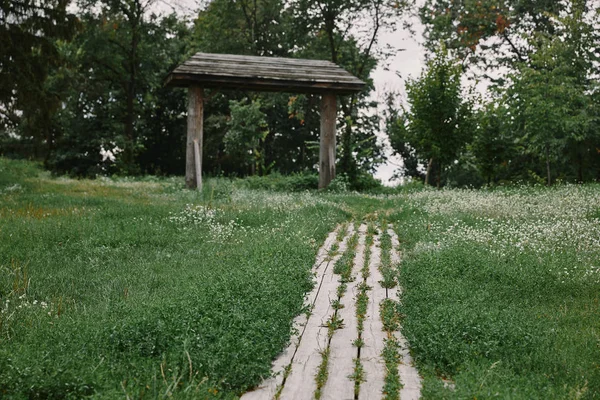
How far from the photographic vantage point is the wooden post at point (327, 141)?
20.0m

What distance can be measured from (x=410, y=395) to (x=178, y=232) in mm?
6736

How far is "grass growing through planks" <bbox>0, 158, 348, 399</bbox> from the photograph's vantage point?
405cm

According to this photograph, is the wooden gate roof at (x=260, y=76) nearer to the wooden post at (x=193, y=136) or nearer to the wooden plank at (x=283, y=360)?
the wooden post at (x=193, y=136)

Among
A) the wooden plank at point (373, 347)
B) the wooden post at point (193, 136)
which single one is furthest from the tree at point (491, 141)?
the wooden plank at point (373, 347)

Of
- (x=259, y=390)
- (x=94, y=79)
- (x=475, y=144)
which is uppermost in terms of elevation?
(x=94, y=79)

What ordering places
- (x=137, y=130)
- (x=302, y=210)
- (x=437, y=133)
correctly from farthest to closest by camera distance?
1. (x=137, y=130)
2. (x=437, y=133)
3. (x=302, y=210)

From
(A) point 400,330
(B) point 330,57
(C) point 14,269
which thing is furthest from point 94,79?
(A) point 400,330

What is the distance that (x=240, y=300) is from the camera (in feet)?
18.4

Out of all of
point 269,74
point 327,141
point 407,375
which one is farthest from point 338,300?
point 327,141

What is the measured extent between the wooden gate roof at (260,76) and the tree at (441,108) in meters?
4.00

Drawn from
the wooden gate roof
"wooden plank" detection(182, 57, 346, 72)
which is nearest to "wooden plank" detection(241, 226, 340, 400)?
the wooden gate roof

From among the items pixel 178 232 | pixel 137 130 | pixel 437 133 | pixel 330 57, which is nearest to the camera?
pixel 178 232

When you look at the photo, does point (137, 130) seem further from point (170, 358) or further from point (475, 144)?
point (170, 358)

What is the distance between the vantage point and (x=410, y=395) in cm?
411
